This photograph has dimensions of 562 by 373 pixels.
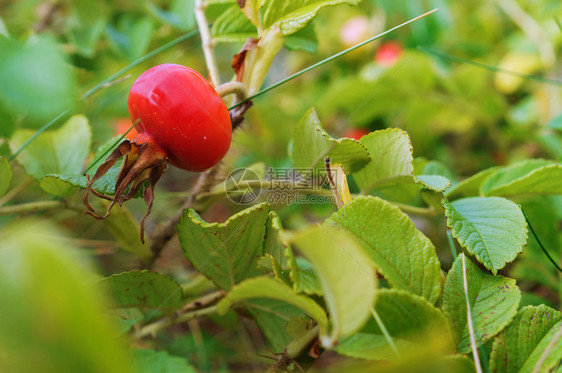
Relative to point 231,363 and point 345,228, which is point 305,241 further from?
point 231,363

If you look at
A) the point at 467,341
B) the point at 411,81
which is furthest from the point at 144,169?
the point at 411,81

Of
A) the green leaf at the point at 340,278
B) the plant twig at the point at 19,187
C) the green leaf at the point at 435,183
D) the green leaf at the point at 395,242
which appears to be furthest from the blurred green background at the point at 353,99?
the green leaf at the point at 340,278

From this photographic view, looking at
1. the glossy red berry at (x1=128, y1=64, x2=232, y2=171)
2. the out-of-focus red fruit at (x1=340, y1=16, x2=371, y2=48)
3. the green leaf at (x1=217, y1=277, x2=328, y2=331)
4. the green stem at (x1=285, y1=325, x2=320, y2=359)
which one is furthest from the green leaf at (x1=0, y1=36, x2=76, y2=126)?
the out-of-focus red fruit at (x1=340, y1=16, x2=371, y2=48)

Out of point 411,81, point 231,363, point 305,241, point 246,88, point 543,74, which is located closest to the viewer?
point 305,241

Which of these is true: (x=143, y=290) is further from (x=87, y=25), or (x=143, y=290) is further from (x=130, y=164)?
(x=87, y=25)

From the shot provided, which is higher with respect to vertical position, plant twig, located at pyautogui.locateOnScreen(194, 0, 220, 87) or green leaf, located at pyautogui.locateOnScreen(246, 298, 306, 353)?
plant twig, located at pyautogui.locateOnScreen(194, 0, 220, 87)

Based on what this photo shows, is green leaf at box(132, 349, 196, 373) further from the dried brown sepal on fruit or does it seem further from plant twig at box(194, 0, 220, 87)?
plant twig at box(194, 0, 220, 87)

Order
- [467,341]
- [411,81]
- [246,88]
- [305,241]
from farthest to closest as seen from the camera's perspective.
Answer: [411,81] → [246,88] → [467,341] → [305,241]
